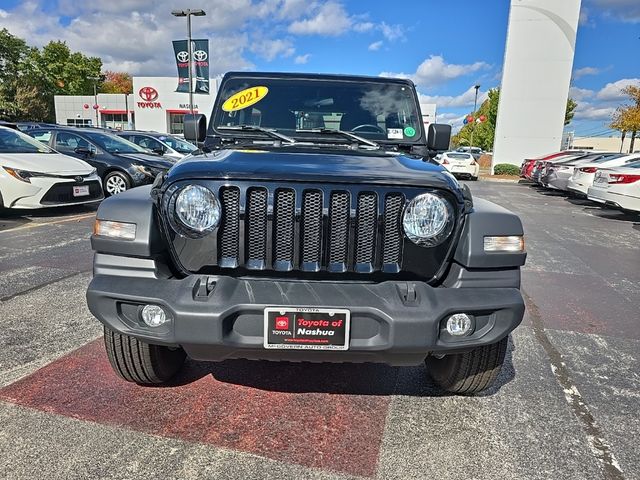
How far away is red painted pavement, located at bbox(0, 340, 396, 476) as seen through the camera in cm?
237

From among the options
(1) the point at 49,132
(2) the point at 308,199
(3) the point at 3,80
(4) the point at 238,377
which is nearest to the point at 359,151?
(2) the point at 308,199

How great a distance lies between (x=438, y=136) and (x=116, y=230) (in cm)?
243

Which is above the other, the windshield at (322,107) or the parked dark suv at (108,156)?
the windshield at (322,107)

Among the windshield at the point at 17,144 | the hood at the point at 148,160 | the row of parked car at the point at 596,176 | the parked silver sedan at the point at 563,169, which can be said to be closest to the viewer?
the windshield at the point at 17,144

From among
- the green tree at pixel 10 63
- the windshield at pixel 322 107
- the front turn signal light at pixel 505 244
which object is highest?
the green tree at pixel 10 63

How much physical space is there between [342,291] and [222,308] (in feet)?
1.81

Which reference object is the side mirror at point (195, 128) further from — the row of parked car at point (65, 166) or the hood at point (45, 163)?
the hood at point (45, 163)

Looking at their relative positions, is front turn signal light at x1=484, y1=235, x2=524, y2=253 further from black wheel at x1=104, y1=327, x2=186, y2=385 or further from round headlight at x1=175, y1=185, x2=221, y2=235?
black wheel at x1=104, y1=327, x2=186, y2=385

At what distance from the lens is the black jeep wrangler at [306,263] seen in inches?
83.8

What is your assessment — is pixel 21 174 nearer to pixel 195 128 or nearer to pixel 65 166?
pixel 65 166

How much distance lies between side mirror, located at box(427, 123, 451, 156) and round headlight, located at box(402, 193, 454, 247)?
1.47 meters

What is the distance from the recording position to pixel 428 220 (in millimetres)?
2312

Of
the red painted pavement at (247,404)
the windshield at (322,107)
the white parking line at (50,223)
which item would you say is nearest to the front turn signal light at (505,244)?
the red painted pavement at (247,404)

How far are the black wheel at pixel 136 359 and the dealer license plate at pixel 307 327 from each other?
2.82ft
